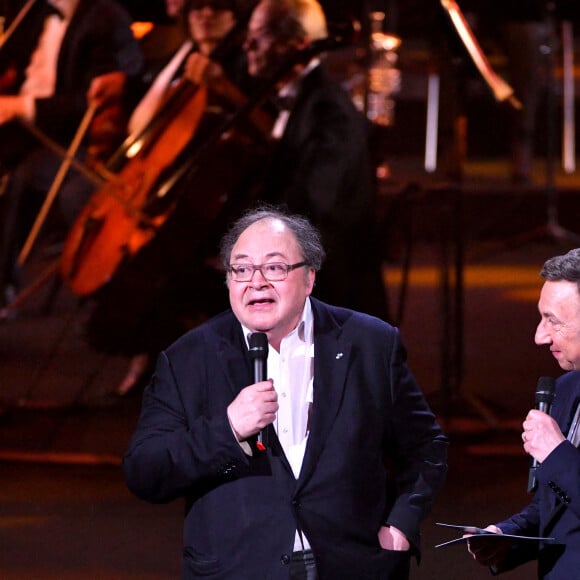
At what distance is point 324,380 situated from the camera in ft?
9.24

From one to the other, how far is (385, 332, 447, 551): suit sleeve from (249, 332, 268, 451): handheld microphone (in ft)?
1.25

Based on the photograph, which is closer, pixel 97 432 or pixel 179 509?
pixel 179 509

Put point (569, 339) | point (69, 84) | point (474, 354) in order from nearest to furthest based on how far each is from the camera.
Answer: point (569, 339), point (69, 84), point (474, 354)

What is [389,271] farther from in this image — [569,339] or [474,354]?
[569,339]

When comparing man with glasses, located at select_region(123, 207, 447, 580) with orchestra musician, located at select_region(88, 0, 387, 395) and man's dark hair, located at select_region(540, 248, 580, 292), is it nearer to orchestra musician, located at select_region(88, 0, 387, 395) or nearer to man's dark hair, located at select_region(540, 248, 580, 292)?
man's dark hair, located at select_region(540, 248, 580, 292)

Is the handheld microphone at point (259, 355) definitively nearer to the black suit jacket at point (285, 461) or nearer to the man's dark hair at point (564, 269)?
the black suit jacket at point (285, 461)

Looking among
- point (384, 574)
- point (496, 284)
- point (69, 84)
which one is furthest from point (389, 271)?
point (384, 574)

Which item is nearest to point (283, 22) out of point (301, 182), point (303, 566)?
point (301, 182)

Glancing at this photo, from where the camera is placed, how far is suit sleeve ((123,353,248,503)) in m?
2.66

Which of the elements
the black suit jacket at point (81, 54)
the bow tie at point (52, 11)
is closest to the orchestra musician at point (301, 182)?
the black suit jacket at point (81, 54)

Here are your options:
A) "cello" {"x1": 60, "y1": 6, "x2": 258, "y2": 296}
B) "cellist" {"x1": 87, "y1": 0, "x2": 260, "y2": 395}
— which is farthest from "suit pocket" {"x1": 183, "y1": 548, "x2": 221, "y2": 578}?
"cello" {"x1": 60, "y1": 6, "x2": 258, "y2": 296}

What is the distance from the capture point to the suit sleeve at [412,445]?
113 inches

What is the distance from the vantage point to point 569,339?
259cm

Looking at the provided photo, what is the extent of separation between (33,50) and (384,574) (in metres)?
3.56
